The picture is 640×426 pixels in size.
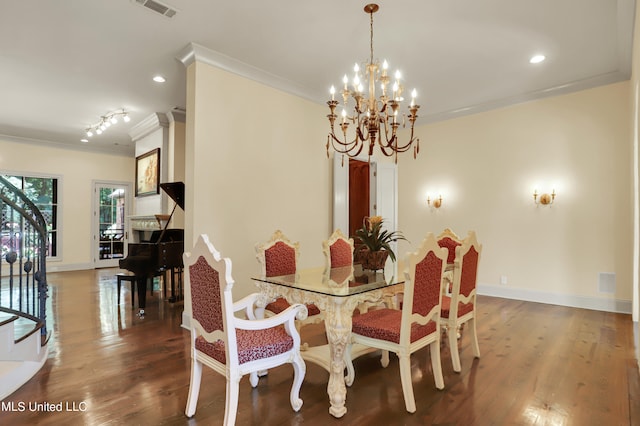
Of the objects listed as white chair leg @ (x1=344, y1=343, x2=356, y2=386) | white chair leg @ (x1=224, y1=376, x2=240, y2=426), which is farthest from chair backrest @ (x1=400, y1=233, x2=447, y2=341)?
white chair leg @ (x1=224, y1=376, x2=240, y2=426)

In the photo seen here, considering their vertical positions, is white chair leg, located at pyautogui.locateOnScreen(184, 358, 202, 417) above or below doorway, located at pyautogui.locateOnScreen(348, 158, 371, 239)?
below

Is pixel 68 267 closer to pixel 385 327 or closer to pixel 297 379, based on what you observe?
pixel 297 379

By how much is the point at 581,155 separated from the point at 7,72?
25.2ft

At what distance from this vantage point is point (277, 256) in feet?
9.76

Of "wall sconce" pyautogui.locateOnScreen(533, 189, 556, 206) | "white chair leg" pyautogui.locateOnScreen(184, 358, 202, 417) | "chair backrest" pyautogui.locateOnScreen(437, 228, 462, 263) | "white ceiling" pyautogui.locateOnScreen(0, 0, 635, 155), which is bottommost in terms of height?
"white chair leg" pyautogui.locateOnScreen(184, 358, 202, 417)

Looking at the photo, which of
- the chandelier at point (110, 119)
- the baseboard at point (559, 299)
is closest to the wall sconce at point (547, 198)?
the baseboard at point (559, 299)

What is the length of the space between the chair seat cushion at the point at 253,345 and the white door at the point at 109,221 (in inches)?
318

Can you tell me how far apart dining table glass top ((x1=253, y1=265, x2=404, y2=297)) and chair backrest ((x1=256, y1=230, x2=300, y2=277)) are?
0.19 meters

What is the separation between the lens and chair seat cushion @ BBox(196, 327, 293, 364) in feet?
5.92

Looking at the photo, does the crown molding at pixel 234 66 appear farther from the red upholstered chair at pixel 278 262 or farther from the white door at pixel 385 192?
the red upholstered chair at pixel 278 262

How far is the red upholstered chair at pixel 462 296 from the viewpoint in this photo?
8.56 ft

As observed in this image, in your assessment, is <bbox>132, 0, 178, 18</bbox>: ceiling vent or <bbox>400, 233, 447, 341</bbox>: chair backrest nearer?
<bbox>400, 233, 447, 341</bbox>: chair backrest

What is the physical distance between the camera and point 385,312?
8.27 feet

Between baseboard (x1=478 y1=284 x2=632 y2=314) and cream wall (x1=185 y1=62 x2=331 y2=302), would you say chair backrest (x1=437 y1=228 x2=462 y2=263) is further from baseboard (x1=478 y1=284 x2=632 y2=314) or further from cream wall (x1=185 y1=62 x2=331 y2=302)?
baseboard (x1=478 y1=284 x2=632 y2=314)
